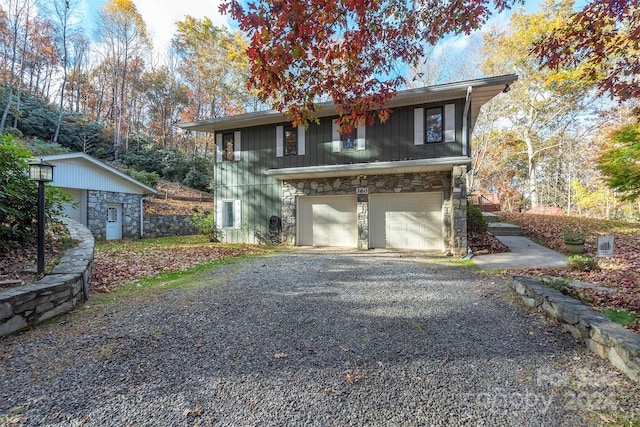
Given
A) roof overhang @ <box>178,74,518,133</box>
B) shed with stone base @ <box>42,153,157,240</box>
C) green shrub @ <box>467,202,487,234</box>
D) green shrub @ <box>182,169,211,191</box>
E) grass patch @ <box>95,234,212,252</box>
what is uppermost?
roof overhang @ <box>178,74,518,133</box>

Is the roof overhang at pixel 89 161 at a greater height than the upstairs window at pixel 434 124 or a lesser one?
lesser

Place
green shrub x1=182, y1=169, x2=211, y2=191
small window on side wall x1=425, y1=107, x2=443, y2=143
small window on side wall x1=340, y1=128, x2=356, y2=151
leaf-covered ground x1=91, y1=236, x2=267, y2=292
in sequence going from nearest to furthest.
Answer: leaf-covered ground x1=91, y1=236, x2=267, y2=292 → small window on side wall x1=425, y1=107, x2=443, y2=143 → small window on side wall x1=340, y1=128, x2=356, y2=151 → green shrub x1=182, y1=169, x2=211, y2=191

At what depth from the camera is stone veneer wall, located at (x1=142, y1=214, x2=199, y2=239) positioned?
13.5 meters

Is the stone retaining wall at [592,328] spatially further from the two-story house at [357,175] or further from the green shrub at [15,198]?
the green shrub at [15,198]

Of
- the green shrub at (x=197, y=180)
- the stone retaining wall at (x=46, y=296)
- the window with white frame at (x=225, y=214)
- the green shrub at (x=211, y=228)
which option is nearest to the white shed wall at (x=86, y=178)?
the green shrub at (x=211, y=228)

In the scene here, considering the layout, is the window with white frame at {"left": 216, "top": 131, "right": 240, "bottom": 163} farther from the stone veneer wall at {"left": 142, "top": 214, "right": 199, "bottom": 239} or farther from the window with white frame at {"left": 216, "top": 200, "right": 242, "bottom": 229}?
the stone veneer wall at {"left": 142, "top": 214, "right": 199, "bottom": 239}

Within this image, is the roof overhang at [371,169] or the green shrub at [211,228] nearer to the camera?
the roof overhang at [371,169]

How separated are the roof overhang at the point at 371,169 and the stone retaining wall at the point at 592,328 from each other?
15.1 ft

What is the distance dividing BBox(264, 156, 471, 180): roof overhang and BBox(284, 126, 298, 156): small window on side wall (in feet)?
3.13

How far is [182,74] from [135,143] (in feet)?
20.4

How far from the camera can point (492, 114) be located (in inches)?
674

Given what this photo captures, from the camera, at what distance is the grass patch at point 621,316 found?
3021 millimetres

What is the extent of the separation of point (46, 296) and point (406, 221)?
839cm

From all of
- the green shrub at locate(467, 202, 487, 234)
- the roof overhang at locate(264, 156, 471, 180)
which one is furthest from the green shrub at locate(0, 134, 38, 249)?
the green shrub at locate(467, 202, 487, 234)
